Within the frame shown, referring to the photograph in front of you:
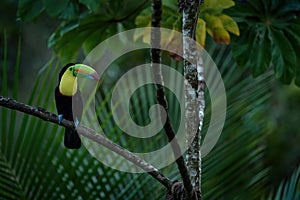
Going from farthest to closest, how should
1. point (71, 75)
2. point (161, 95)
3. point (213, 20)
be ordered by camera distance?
point (213, 20) → point (71, 75) → point (161, 95)

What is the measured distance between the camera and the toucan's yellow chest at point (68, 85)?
6.55 feet

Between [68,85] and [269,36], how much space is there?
2.82 feet

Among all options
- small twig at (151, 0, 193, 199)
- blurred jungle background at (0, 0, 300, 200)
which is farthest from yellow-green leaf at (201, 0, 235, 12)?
small twig at (151, 0, 193, 199)

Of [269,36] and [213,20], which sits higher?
[213,20]

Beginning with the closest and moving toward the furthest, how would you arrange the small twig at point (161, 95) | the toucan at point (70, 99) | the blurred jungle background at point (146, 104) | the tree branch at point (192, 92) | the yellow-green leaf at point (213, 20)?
1. the small twig at point (161, 95)
2. the tree branch at point (192, 92)
3. the toucan at point (70, 99)
4. the blurred jungle background at point (146, 104)
5. the yellow-green leaf at point (213, 20)

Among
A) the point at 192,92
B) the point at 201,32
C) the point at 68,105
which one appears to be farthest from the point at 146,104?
the point at 192,92

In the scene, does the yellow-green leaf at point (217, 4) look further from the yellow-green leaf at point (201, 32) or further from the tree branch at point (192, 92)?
the tree branch at point (192, 92)

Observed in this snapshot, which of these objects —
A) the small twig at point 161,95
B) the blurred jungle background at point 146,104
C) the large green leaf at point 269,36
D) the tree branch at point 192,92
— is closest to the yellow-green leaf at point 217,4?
the blurred jungle background at point 146,104

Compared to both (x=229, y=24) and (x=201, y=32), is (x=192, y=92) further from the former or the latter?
(x=229, y=24)

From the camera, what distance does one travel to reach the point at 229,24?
2.22m

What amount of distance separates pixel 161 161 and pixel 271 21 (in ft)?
2.49

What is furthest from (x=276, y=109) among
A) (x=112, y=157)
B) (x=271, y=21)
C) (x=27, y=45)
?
(x=112, y=157)

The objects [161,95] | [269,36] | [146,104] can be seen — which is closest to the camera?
[161,95]

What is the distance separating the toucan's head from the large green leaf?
0.70 metres
